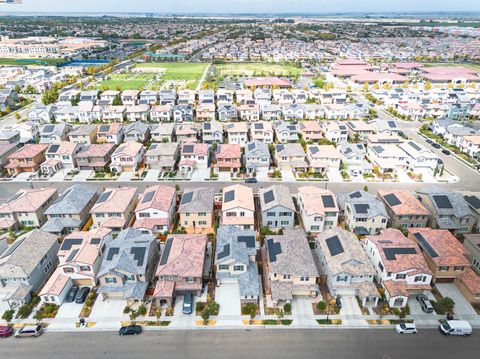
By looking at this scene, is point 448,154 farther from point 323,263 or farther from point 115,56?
point 115,56

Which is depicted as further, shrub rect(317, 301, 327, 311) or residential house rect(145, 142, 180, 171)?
residential house rect(145, 142, 180, 171)

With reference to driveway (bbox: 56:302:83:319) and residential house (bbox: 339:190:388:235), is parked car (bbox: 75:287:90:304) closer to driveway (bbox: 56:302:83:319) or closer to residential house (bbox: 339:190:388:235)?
driveway (bbox: 56:302:83:319)

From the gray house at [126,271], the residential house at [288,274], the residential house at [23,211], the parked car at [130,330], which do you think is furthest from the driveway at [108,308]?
the residential house at [23,211]

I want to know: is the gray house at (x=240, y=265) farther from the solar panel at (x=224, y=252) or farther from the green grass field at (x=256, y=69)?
the green grass field at (x=256, y=69)

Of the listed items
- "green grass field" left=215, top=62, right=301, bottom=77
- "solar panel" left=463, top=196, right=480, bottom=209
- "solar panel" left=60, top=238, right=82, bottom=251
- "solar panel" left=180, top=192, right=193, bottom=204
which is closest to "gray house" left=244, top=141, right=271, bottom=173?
"solar panel" left=180, top=192, right=193, bottom=204

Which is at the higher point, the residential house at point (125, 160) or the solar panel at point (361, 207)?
the solar panel at point (361, 207)

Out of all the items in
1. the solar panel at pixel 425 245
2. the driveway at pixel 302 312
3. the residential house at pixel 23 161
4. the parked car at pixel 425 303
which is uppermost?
the solar panel at pixel 425 245
